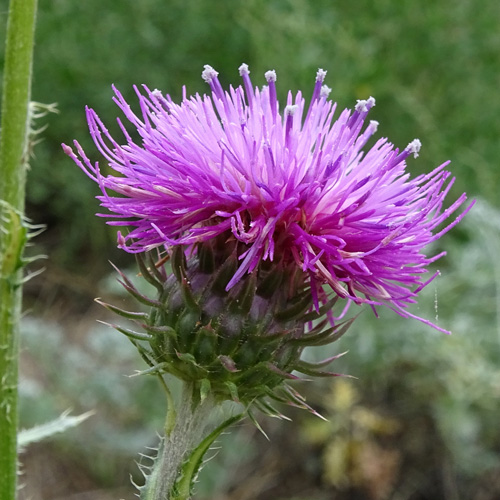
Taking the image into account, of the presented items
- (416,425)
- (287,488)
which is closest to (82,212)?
(287,488)

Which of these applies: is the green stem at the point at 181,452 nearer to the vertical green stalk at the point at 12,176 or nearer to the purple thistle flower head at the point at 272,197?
the purple thistle flower head at the point at 272,197

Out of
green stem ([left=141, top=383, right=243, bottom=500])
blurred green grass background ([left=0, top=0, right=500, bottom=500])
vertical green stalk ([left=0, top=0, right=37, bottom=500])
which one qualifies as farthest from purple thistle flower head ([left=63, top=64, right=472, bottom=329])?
blurred green grass background ([left=0, top=0, right=500, bottom=500])

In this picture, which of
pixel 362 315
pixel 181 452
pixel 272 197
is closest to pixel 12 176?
pixel 272 197

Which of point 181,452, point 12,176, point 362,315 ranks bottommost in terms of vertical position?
point 181,452

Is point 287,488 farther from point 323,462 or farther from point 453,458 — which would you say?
point 453,458

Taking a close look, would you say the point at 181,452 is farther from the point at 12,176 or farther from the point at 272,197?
the point at 12,176

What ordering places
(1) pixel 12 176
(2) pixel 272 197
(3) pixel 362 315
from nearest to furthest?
(2) pixel 272 197 → (1) pixel 12 176 → (3) pixel 362 315
